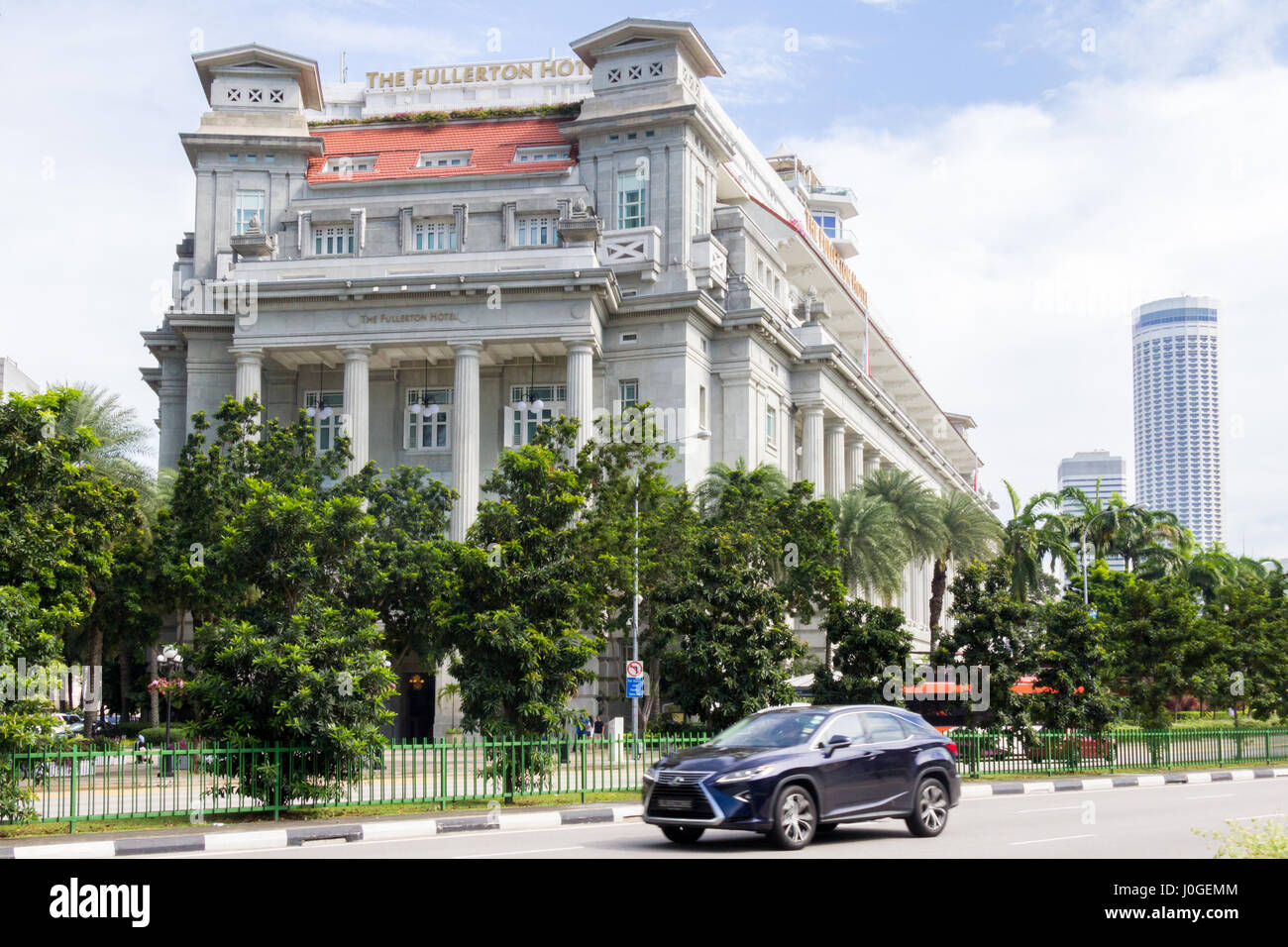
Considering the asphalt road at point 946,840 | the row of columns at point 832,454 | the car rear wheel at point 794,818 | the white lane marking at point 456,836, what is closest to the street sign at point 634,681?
the asphalt road at point 946,840

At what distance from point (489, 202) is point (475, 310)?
24.8 ft

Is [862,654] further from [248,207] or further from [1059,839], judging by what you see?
[248,207]

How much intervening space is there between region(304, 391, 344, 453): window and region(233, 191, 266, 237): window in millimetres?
7889

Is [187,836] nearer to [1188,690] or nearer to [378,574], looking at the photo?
[378,574]

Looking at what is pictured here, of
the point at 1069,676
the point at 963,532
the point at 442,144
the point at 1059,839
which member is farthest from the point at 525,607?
the point at 442,144

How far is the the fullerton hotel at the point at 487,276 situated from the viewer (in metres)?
52.1

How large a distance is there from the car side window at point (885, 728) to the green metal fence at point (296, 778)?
5.57 meters

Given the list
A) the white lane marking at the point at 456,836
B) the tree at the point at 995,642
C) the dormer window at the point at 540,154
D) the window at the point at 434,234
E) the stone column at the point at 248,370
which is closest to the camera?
the white lane marking at the point at 456,836

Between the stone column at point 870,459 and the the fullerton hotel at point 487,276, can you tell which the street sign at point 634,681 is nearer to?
the the fullerton hotel at point 487,276

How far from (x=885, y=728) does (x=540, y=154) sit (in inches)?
1814

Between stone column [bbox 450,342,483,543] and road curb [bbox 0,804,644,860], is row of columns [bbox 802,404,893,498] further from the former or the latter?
road curb [bbox 0,804,644,860]

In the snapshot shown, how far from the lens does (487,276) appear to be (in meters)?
51.2

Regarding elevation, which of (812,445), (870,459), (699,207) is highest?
(699,207)
